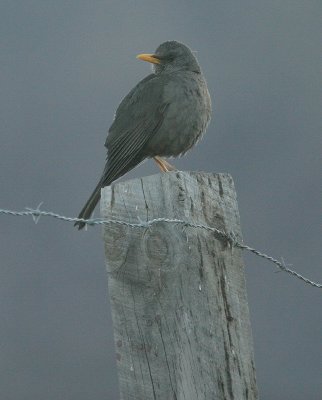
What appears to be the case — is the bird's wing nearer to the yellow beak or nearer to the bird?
the bird

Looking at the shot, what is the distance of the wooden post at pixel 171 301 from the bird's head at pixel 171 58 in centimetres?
414

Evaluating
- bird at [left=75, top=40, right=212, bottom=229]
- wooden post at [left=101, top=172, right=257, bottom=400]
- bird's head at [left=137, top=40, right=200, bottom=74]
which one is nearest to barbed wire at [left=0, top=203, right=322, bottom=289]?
wooden post at [left=101, top=172, right=257, bottom=400]

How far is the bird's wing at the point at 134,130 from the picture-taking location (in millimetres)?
5926

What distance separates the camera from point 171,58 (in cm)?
702

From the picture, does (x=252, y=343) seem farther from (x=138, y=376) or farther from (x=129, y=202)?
(x=129, y=202)

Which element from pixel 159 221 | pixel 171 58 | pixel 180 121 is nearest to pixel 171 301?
pixel 159 221

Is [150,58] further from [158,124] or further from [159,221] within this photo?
[159,221]

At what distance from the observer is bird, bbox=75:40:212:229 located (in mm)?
6012

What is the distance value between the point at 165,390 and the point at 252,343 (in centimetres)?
47

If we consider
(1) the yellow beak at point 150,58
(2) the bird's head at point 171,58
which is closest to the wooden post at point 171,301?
(2) the bird's head at point 171,58

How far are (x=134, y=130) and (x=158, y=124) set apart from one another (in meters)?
0.21

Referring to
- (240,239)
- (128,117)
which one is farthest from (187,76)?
(240,239)

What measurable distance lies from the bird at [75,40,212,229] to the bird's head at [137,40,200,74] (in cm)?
37

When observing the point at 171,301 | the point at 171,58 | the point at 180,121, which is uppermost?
the point at 171,58
